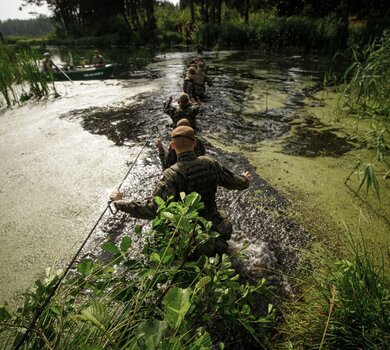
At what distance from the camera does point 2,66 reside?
9047mm

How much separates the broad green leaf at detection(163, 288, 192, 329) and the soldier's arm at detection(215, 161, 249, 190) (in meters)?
1.86

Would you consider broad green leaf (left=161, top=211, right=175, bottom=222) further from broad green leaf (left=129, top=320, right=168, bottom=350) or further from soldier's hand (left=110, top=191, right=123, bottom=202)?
soldier's hand (left=110, top=191, right=123, bottom=202)

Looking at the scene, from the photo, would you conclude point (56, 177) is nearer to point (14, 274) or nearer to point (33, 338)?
point (14, 274)

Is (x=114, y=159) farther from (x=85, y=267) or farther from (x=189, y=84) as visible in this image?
(x=85, y=267)

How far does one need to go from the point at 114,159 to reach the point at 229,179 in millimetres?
3382

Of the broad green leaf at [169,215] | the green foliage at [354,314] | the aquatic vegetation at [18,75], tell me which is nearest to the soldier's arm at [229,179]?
the green foliage at [354,314]

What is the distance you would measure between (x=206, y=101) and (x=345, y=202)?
5.99m

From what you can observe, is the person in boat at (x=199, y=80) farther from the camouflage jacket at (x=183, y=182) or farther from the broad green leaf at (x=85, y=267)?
the broad green leaf at (x=85, y=267)

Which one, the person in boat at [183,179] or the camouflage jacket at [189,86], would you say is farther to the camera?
the camouflage jacket at [189,86]

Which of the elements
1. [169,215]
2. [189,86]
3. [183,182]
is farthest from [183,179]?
[189,86]

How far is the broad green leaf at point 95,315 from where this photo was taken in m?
0.83

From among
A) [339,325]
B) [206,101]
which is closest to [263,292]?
[339,325]

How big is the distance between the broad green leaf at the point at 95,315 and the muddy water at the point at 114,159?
24.1 inches

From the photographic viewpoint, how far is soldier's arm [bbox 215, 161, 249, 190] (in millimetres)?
2742
